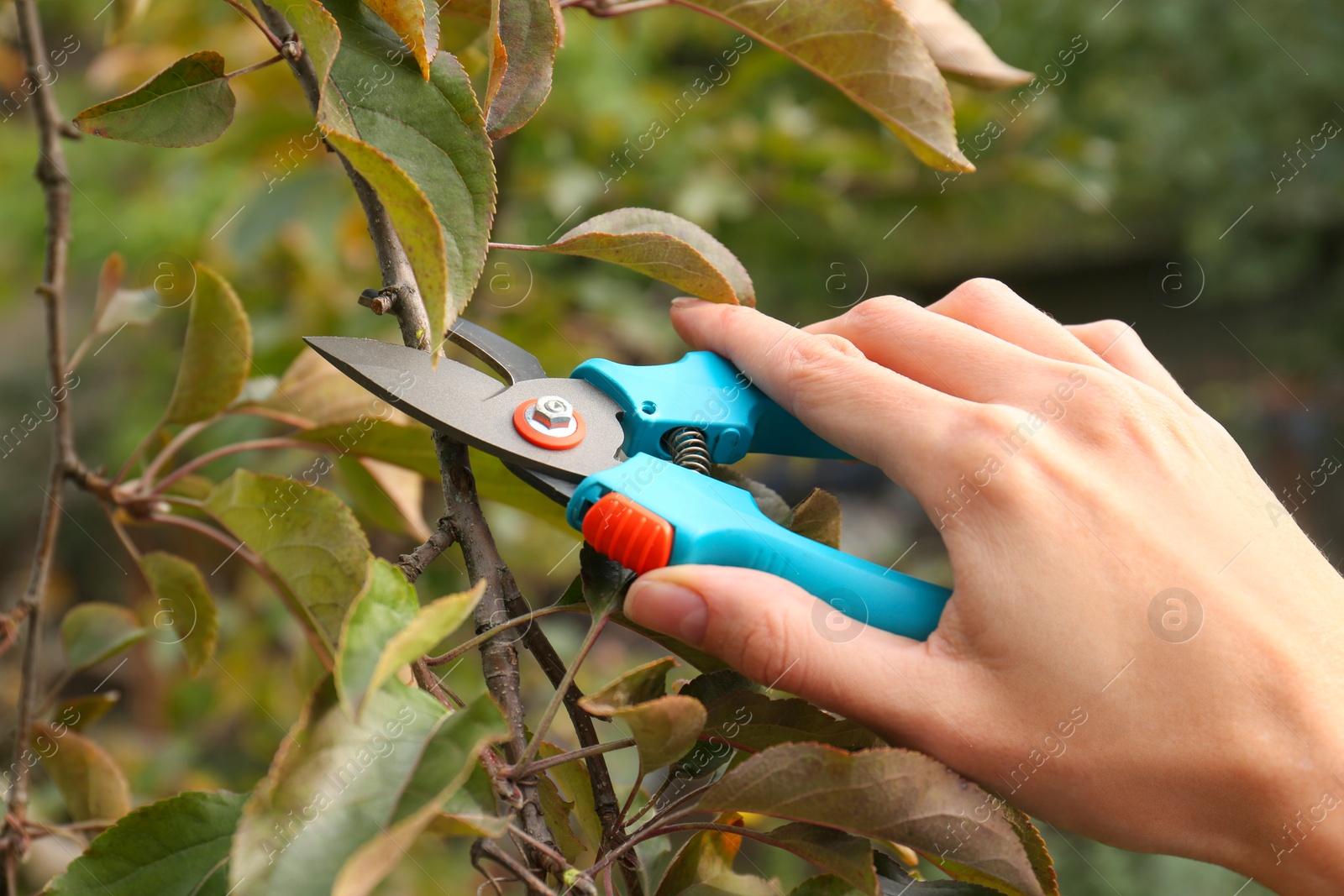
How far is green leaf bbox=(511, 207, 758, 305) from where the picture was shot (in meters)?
0.68

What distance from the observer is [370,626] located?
48 cm

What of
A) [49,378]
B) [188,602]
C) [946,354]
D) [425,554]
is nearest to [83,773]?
[188,602]

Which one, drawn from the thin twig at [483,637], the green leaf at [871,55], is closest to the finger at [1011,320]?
the green leaf at [871,55]

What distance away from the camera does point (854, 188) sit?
199 centimetres

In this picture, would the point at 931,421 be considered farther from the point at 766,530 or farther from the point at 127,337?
the point at 127,337

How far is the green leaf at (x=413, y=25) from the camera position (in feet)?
1.69

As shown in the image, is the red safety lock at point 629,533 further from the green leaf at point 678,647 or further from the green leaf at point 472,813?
the green leaf at point 472,813

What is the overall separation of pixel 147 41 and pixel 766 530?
182cm

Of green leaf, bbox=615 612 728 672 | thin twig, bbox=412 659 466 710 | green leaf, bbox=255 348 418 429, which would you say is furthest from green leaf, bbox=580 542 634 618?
green leaf, bbox=255 348 418 429

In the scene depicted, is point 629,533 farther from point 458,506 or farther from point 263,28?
point 263,28

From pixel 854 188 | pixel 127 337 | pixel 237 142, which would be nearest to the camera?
pixel 237 142

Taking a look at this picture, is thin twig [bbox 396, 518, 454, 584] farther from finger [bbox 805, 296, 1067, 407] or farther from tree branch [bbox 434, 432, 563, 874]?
finger [bbox 805, 296, 1067, 407]

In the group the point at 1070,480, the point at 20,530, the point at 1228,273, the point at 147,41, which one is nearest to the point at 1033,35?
the point at 1228,273

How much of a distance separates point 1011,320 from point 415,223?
1.67 feet
